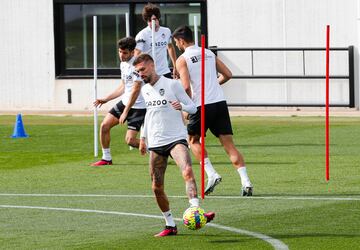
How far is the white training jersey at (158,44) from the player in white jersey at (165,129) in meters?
8.16

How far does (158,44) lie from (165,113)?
334 inches

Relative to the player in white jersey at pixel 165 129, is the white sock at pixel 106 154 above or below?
below

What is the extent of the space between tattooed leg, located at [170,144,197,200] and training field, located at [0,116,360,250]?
46 centimetres

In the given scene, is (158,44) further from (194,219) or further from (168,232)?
(194,219)

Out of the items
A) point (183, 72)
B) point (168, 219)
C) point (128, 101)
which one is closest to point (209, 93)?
point (183, 72)

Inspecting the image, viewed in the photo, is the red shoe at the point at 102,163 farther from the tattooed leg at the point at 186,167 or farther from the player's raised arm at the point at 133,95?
the tattooed leg at the point at 186,167

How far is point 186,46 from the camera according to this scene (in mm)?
16656

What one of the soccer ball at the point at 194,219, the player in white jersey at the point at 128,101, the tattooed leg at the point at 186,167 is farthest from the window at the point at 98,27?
the soccer ball at the point at 194,219

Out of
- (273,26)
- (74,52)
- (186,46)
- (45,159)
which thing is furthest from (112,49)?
(186,46)

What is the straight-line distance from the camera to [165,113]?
13594 millimetres

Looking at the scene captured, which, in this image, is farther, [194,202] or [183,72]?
[183,72]

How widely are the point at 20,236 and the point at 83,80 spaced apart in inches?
873

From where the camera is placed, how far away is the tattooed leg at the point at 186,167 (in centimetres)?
1335

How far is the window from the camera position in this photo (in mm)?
35156
